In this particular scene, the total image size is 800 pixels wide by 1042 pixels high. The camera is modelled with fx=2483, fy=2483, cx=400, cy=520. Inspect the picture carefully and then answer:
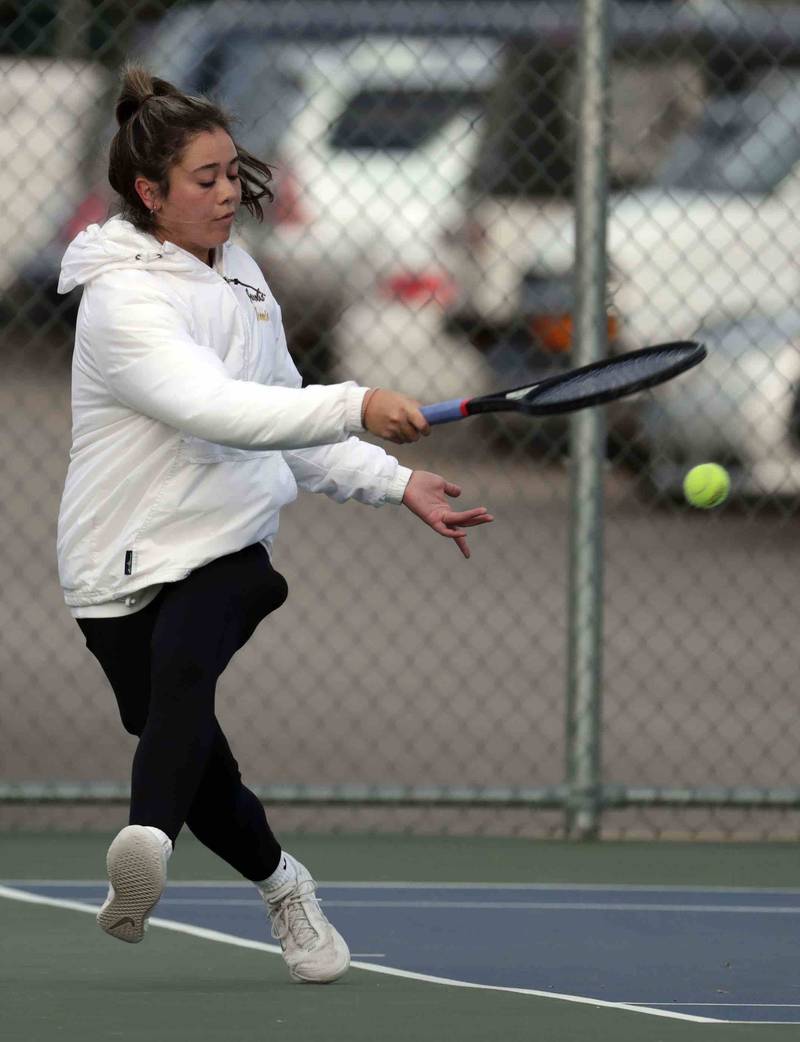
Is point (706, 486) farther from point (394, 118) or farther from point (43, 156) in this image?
point (43, 156)

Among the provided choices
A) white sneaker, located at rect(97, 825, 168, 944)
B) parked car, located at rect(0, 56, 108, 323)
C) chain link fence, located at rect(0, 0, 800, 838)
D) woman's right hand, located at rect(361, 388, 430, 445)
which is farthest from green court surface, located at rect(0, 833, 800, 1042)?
parked car, located at rect(0, 56, 108, 323)

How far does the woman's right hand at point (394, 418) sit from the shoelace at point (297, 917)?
3.50ft

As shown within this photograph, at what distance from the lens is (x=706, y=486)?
518 centimetres

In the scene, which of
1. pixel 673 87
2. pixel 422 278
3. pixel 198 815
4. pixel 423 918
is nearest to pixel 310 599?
pixel 422 278

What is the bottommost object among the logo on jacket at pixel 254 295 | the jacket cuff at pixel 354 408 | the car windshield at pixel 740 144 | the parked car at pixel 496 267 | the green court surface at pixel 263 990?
the green court surface at pixel 263 990

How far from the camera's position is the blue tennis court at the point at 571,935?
495cm

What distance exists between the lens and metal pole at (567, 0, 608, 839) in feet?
22.0

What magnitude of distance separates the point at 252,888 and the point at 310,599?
470 centimetres

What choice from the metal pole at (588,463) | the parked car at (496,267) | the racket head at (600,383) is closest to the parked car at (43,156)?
the parked car at (496,267)

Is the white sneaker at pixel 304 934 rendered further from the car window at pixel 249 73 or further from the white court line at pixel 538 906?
the car window at pixel 249 73

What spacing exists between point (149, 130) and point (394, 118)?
31.1 feet

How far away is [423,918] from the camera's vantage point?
580cm

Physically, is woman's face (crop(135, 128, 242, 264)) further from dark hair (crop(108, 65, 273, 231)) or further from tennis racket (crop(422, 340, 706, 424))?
tennis racket (crop(422, 340, 706, 424))

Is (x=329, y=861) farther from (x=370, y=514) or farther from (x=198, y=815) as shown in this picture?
(x=370, y=514)
